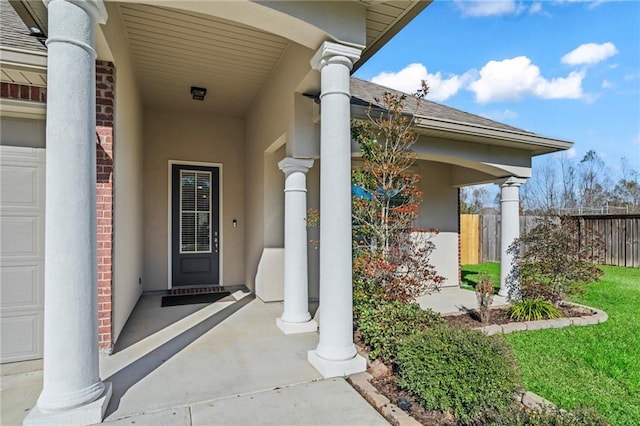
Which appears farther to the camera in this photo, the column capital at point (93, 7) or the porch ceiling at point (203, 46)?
the porch ceiling at point (203, 46)

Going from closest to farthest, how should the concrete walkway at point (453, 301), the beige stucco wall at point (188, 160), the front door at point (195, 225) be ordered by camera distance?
the concrete walkway at point (453, 301) < the beige stucco wall at point (188, 160) < the front door at point (195, 225)

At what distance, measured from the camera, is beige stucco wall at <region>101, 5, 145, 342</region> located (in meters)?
3.70

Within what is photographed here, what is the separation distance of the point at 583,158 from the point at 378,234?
953 inches

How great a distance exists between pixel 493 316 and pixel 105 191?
5.50 m

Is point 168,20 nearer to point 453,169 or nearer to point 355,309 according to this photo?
point 355,309

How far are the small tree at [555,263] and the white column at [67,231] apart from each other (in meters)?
5.98

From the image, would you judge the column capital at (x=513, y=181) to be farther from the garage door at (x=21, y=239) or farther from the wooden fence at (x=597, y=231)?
the garage door at (x=21, y=239)

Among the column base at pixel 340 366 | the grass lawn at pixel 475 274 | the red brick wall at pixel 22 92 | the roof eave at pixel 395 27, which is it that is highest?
the roof eave at pixel 395 27

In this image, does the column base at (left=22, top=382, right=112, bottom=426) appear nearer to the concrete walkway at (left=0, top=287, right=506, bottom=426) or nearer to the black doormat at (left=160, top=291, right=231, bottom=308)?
the concrete walkway at (left=0, top=287, right=506, bottom=426)

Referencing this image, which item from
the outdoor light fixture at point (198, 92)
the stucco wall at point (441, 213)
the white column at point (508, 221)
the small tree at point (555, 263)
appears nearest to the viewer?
the small tree at point (555, 263)

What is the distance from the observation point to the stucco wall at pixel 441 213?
7.98m

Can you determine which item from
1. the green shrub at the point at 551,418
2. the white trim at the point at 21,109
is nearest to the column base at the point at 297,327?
A: the green shrub at the point at 551,418

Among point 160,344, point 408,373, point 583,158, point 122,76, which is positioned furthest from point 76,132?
point 583,158

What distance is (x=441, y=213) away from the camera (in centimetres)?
811
